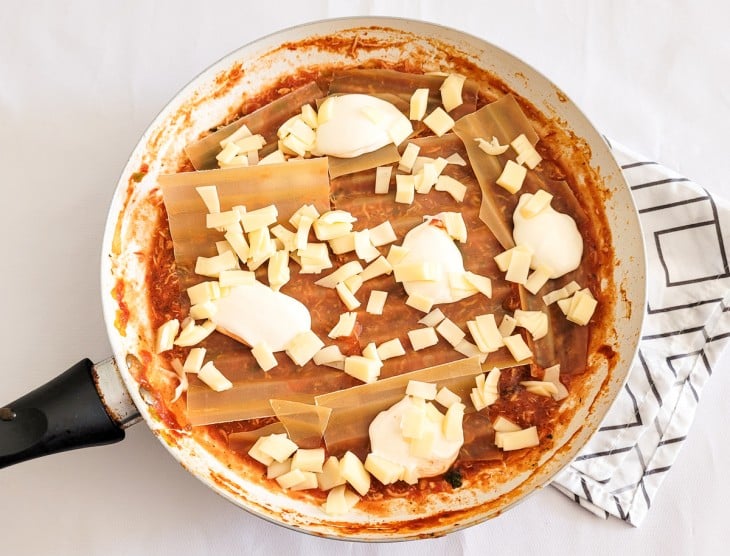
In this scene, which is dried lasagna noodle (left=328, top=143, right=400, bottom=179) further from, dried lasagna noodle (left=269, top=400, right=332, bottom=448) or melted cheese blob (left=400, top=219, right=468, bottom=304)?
dried lasagna noodle (left=269, top=400, right=332, bottom=448)

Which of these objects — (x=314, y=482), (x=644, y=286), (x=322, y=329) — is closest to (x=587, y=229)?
(x=644, y=286)

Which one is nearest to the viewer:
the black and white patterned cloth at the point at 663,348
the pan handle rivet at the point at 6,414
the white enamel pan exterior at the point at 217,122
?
the pan handle rivet at the point at 6,414

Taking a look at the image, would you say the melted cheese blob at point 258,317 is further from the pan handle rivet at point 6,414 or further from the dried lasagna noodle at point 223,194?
the pan handle rivet at point 6,414

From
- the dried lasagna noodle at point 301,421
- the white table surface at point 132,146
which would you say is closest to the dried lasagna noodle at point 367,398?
the dried lasagna noodle at point 301,421

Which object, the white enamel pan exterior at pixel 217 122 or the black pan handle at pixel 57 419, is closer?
the black pan handle at pixel 57 419

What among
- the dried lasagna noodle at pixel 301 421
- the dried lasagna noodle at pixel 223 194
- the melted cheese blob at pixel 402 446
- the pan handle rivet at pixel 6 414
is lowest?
the melted cheese blob at pixel 402 446

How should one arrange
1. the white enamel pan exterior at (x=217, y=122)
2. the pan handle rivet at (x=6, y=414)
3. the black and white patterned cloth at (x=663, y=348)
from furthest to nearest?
the black and white patterned cloth at (x=663, y=348) < the white enamel pan exterior at (x=217, y=122) < the pan handle rivet at (x=6, y=414)

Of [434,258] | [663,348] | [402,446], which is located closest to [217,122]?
[434,258]

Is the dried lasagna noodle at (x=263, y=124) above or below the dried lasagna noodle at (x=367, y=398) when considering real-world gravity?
above
